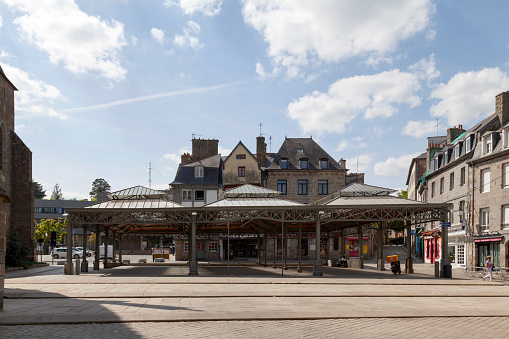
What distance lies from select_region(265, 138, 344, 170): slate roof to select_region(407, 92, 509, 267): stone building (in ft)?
45.8

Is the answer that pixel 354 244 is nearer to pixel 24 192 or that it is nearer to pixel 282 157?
pixel 282 157

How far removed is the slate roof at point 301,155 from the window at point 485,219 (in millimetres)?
20484

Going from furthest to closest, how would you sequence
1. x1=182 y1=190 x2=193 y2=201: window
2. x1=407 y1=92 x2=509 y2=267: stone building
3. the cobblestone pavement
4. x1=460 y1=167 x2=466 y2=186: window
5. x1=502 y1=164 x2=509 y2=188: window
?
x1=182 y1=190 x2=193 y2=201: window, x1=460 y1=167 x2=466 y2=186: window, x1=407 y1=92 x2=509 y2=267: stone building, x1=502 y1=164 x2=509 y2=188: window, the cobblestone pavement

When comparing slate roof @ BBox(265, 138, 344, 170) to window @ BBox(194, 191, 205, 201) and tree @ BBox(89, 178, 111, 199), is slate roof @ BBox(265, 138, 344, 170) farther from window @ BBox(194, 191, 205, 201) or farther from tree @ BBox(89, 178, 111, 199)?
tree @ BBox(89, 178, 111, 199)

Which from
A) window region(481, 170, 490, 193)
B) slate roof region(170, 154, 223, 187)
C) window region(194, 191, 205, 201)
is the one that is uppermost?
slate roof region(170, 154, 223, 187)

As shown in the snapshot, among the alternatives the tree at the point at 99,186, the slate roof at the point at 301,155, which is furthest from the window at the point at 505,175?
the tree at the point at 99,186

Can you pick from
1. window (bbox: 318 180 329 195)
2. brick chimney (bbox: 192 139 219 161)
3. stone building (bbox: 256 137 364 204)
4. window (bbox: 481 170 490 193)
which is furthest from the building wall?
window (bbox: 481 170 490 193)

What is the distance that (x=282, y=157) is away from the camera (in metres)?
55.3

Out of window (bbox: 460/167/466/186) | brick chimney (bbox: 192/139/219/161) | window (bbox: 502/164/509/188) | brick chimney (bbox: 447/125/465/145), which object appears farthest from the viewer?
brick chimney (bbox: 192/139/219/161)

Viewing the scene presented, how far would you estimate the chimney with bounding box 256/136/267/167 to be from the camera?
57156 millimetres

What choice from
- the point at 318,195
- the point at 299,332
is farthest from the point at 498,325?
the point at 318,195

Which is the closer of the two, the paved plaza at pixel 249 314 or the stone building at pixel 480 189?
the paved plaza at pixel 249 314

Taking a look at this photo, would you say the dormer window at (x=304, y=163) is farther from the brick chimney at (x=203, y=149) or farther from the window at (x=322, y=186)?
the brick chimney at (x=203, y=149)

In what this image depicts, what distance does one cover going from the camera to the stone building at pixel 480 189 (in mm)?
32938
